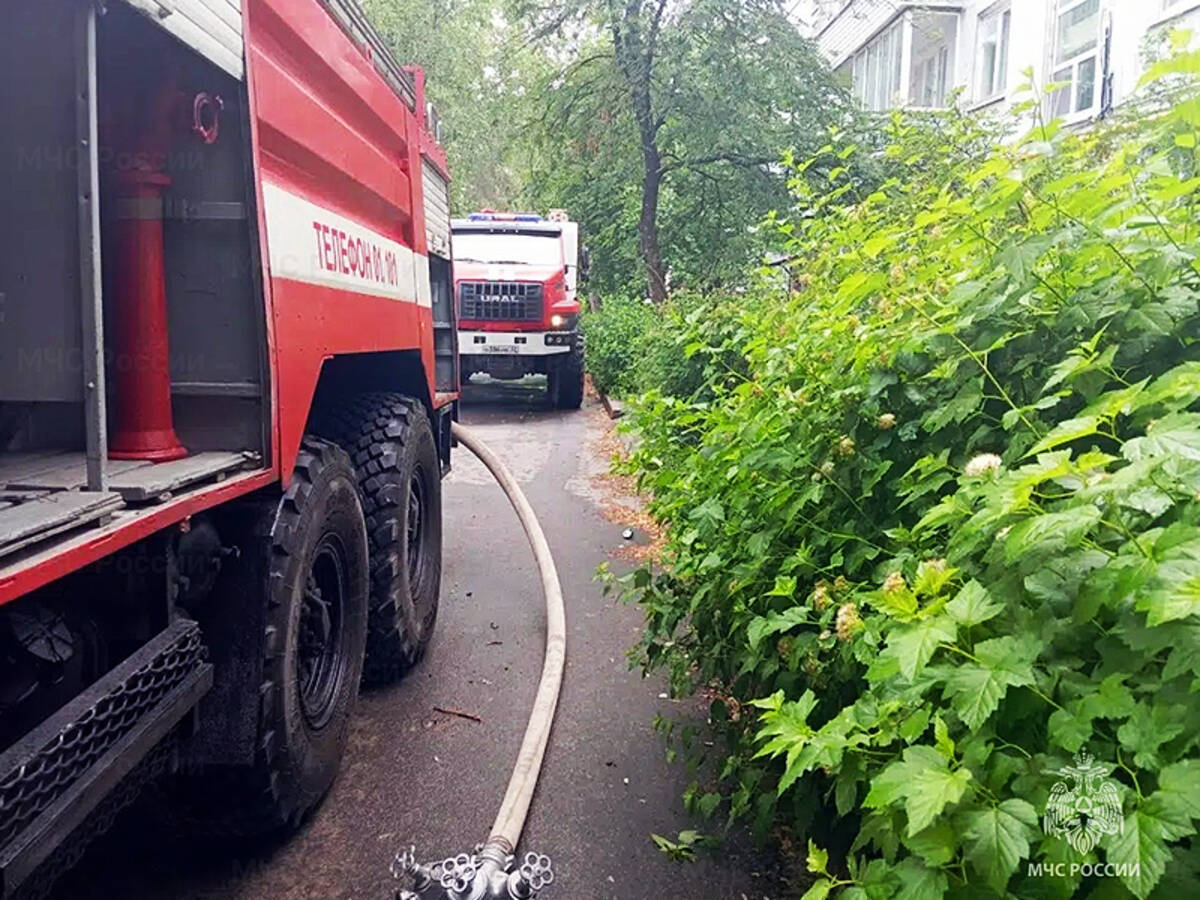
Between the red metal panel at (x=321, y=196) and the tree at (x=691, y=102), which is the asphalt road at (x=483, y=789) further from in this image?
the tree at (x=691, y=102)

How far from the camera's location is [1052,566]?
1404 millimetres

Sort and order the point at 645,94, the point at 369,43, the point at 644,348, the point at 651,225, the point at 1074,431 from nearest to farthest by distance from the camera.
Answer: the point at 1074,431, the point at 369,43, the point at 644,348, the point at 645,94, the point at 651,225

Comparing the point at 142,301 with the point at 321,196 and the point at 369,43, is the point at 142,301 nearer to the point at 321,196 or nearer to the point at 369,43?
the point at 321,196

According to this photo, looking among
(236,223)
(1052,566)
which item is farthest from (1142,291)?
(236,223)

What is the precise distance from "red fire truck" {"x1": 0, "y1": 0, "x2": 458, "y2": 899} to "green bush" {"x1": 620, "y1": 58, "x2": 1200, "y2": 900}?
1207 mm

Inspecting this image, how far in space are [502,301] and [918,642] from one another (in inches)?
497

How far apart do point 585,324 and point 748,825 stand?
55.6 feet

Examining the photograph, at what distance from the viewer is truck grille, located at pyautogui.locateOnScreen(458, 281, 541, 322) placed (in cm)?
1355

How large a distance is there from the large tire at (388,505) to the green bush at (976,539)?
113 cm

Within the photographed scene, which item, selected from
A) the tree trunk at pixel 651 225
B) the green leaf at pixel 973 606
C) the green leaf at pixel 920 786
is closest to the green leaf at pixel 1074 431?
the green leaf at pixel 973 606

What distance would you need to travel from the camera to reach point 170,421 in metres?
2.28

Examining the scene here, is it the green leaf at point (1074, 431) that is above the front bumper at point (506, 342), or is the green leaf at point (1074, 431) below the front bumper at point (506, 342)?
below

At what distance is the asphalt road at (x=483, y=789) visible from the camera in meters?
2.61

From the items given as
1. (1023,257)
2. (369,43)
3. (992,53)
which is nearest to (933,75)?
(992,53)
